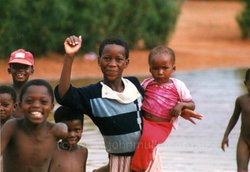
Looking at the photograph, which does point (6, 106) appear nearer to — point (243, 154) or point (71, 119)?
point (71, 119)

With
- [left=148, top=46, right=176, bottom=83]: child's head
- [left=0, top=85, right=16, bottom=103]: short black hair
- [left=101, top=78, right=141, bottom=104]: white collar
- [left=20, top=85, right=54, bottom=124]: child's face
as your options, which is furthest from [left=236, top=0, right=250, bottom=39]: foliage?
[left=20, top=85, right=54, bottom=124]: child's face

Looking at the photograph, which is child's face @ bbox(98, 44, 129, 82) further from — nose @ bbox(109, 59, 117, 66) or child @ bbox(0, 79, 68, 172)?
child @ bbox(0, 79, 68, 172)

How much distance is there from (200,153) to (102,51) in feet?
13.7

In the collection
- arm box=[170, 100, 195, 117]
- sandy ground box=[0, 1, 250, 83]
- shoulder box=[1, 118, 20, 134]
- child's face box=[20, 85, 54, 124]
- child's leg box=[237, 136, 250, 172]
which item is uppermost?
child's face box=[20, 85, 54, 124]

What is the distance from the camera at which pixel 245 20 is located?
105ft

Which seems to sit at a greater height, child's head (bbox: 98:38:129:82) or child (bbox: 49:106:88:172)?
child's head (bbox: 98:38:129:82)

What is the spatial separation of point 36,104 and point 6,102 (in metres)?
1.62

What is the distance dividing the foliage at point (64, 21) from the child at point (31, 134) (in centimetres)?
1390

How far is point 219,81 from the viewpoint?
19484 millimetres

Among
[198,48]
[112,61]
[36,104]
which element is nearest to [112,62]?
[112,61]

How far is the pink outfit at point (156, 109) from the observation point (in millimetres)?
6570

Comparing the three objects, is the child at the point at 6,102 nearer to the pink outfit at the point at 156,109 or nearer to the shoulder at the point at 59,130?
the pink outfit at the point at 156,109

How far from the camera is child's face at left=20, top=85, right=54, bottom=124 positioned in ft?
18.8

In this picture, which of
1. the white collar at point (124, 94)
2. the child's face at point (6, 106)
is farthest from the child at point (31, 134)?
the child's face at point (6, 106)
